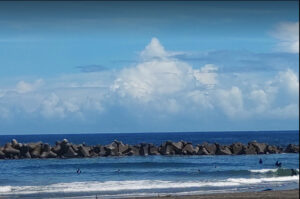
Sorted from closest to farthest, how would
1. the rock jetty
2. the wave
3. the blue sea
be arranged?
the blue sea → the wave → the rock jetty

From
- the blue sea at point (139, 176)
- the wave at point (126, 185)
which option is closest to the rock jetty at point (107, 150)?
the blue sea at point (139, 176)

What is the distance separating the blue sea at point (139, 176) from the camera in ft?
103

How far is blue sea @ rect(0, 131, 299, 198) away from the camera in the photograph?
3148 centimetres

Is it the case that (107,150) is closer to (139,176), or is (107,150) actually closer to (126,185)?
(139,176)

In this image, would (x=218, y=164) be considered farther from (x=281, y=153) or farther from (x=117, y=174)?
(x=281, y=153)

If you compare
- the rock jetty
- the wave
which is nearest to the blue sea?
the wave

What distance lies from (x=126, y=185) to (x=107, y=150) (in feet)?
81.7

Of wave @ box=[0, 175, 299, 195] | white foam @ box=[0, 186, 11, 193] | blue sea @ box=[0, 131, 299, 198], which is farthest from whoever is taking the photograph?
white foam @ box=[0, 186, 11, 193]

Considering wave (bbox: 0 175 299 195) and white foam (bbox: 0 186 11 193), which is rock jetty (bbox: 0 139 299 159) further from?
white foam (bbox: 0 186 11 193)

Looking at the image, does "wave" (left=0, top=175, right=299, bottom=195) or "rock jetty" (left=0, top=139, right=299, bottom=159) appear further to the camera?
"rock jetty" (left=0, top=139, right=299, bottom=159)

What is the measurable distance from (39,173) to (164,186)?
13592mm

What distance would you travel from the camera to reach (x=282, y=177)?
126 ft

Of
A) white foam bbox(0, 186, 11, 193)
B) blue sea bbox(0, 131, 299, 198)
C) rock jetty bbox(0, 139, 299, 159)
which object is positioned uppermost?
rock jetty bbox(0, 139, 299, 159)

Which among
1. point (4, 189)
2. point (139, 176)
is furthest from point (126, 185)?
point (139, 176)
